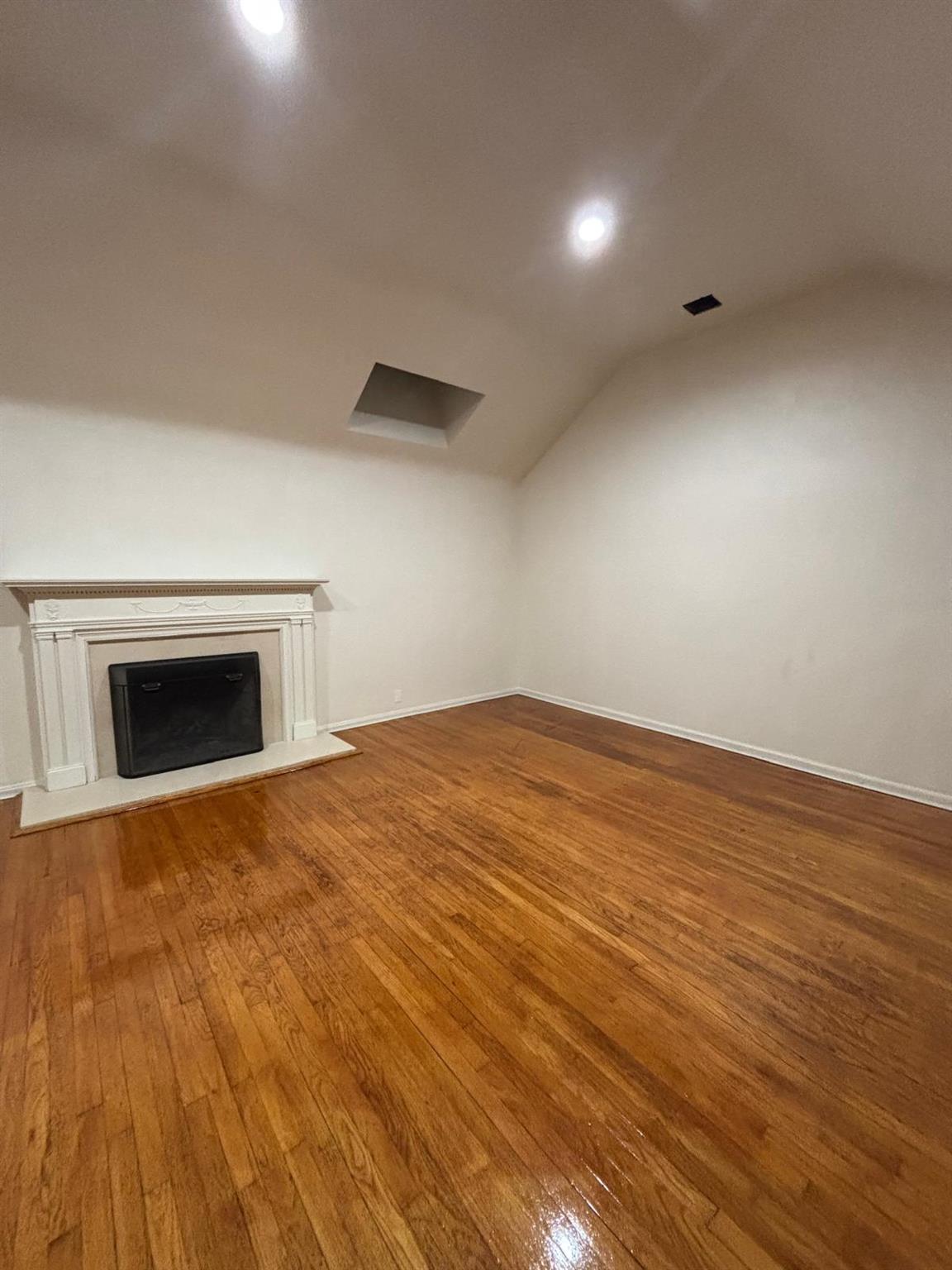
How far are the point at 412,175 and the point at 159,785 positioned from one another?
351cm

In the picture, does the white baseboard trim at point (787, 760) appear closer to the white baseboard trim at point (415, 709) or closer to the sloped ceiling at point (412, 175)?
the white baseboard trim at point (415, 709)

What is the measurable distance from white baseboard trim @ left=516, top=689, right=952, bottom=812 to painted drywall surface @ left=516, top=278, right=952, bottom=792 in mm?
43

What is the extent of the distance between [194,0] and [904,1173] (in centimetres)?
372

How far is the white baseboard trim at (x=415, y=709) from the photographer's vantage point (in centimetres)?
439

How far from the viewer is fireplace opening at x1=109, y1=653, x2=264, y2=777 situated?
10.6ft

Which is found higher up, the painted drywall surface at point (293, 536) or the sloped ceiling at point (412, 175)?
the sloped ceiling at point (412, 175)

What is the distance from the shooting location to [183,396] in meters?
3.31

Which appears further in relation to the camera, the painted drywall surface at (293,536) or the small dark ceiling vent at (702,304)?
the small dark ceiling vent at (702,304)

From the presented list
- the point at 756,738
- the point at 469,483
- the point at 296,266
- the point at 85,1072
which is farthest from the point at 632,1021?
the point at 469,483

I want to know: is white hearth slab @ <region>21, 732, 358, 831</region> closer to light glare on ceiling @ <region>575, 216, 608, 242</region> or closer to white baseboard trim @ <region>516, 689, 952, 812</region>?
white baseboard trim @ <region>516, 689, 952, 812</region>

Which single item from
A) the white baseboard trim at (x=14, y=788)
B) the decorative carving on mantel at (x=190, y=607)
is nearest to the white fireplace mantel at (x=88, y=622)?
the decorative carving on mantel at (x=190, y=607)

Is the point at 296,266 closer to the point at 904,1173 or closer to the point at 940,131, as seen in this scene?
the point at 940,131

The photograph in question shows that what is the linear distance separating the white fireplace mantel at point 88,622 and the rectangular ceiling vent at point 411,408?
1552mm

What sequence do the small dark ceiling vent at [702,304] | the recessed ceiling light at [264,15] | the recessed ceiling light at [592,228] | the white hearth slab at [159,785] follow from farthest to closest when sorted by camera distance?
the small dark ceiling vent at [702,304]
the white hearth slab at [159,785]
the recessed ceiling light at [592,228]
the recessed ceiling light at [264,15]
